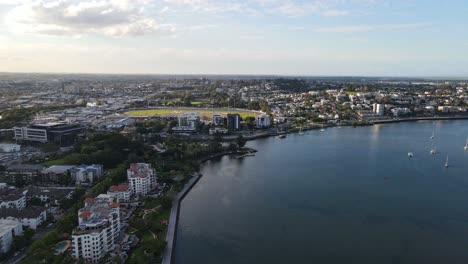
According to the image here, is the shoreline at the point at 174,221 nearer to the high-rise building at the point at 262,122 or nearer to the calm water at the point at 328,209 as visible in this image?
the calm water at the point at 328,209

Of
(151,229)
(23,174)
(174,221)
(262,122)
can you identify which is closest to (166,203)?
(174,221)

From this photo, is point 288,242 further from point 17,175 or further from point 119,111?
point 119,111

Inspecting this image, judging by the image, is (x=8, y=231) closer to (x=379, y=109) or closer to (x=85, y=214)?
(x=85, y=214)

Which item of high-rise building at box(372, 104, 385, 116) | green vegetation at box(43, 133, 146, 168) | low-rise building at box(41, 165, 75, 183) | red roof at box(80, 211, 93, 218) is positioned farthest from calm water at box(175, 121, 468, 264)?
high-rise building at box(372, 104, 385, 116)

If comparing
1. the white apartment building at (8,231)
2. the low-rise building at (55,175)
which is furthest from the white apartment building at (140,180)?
the white apartment building at (8,231)

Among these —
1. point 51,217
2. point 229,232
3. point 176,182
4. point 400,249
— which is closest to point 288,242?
point 229,232

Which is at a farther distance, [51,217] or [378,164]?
[378,164]
